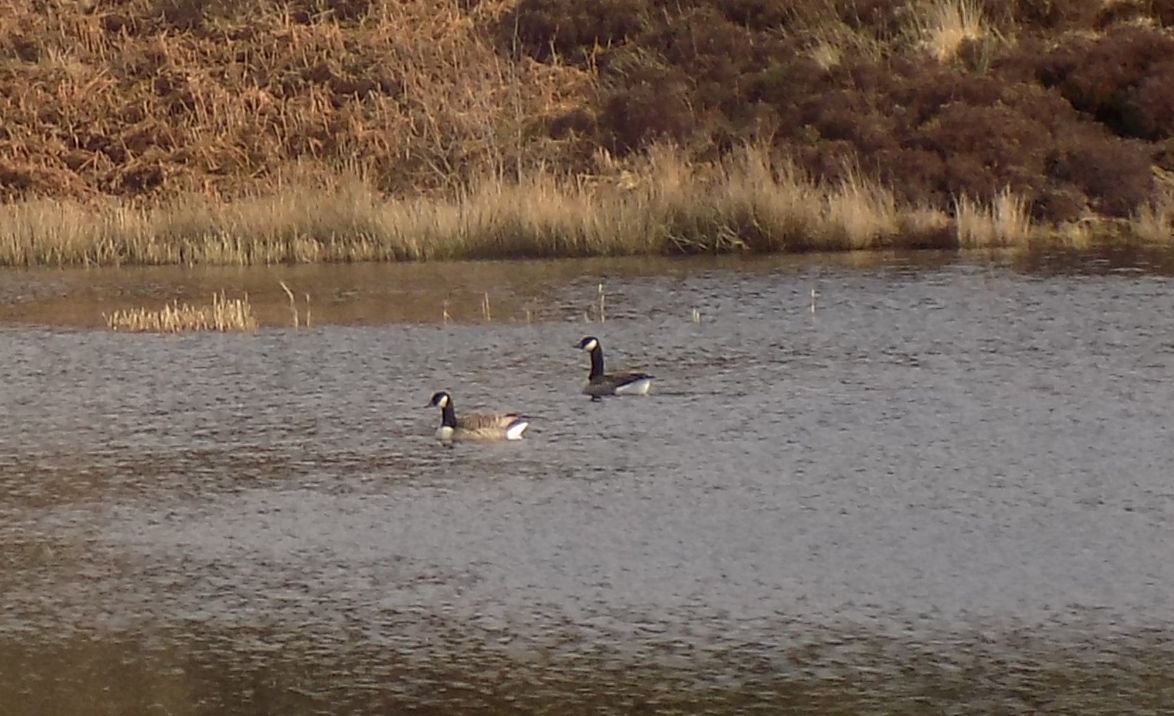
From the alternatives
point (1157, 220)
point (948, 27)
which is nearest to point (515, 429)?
point (1157, 220)

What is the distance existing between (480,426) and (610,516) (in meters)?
2.30

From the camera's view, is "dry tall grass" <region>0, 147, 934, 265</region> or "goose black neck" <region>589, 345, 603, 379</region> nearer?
"goose black neck" <region>589, 345, 603, 379</region>

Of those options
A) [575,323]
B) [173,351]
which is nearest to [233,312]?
[173,351]

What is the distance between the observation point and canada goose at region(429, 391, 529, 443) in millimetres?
12383

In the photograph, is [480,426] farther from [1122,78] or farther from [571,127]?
[1122,78]

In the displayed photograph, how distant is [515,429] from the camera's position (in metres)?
12.4

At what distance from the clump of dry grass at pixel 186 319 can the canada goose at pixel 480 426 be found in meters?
5.97

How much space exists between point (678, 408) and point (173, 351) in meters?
5.33

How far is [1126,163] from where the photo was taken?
84.6 feet

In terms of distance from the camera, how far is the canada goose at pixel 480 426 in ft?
40.6

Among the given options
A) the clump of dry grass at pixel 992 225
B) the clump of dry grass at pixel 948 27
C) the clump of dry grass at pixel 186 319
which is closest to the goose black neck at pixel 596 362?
the clump of dry grass at pixel 186 319

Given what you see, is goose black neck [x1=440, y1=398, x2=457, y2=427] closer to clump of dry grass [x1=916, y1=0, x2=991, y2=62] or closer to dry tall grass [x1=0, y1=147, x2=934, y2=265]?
dry tall grass [x1=0, y1=147, x2=934, y2=265]

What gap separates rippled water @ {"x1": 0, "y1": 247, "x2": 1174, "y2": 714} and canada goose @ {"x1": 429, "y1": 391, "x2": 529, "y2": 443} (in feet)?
0.52

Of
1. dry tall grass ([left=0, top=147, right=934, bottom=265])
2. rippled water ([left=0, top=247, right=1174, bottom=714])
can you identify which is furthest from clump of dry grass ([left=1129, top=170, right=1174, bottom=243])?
rippled water ([left=0, top=247, right=1174, bottom=714])
